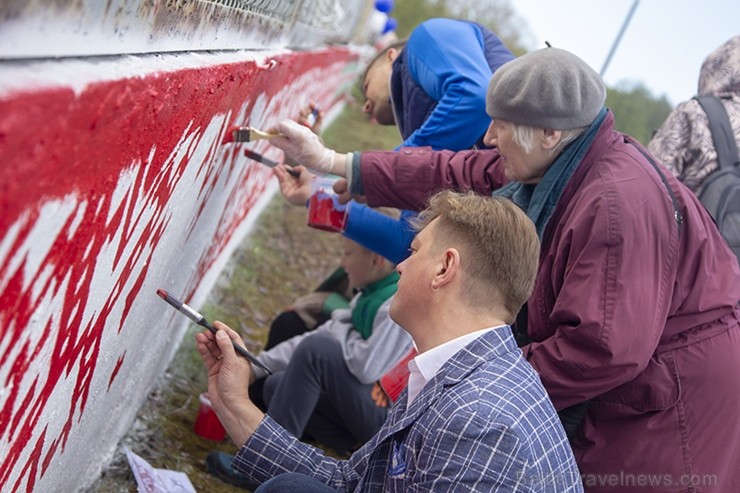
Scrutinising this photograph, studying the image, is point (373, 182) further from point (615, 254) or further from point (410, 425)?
point (410, 425)

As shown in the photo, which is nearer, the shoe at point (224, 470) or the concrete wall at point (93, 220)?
the concrete wall at point (93, 220)

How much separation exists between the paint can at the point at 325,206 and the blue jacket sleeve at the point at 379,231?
4 cm

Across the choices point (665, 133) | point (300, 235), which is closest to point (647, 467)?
point (665, 133)

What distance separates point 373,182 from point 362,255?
64 centimetres

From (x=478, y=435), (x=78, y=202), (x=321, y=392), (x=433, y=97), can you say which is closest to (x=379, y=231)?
(x=433, y=97)

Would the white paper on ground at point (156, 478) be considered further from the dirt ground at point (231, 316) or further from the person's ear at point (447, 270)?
the person's ear at point (447, 270)

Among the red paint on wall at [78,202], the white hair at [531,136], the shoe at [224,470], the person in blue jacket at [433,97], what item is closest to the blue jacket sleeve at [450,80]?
the person in blue jacket at [433,97]

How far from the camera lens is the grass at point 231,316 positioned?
3.37 meters

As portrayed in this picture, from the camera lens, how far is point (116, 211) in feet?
5.65

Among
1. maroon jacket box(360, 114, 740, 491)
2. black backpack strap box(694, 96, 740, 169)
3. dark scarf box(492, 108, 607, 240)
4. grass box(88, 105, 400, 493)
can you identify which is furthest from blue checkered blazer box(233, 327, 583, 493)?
black backpack strap box(694, 96, 740, 169)

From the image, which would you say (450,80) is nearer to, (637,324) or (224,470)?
(637,324)

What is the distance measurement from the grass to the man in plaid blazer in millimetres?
832

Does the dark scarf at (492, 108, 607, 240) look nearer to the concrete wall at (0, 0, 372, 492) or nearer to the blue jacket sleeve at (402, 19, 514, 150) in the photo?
the blue jacket sleeve at (402, 19, 514, 150)

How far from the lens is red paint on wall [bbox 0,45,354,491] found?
1.18 m
